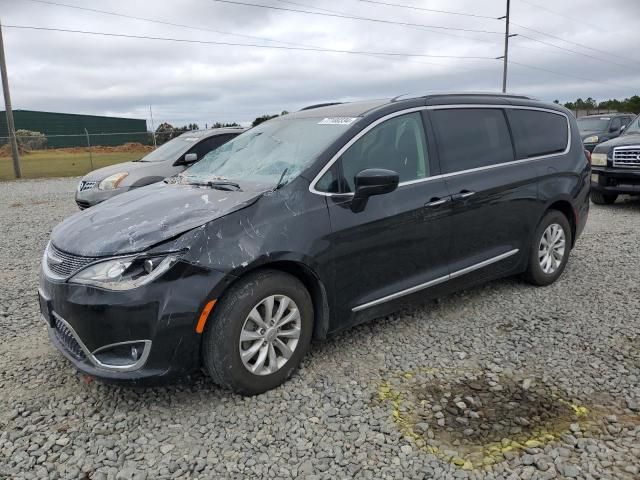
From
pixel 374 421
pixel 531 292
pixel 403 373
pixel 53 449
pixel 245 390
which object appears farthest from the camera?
pixel 531 292

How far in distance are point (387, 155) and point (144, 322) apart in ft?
6.66

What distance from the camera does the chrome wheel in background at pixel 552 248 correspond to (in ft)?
16.4

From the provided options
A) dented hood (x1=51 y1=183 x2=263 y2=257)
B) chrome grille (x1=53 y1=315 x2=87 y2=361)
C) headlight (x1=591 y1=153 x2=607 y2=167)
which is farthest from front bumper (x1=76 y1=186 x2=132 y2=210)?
headlight (x1=591 y1=153 x2=607 y2=167)

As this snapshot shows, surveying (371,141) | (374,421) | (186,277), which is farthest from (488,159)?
(186,277)

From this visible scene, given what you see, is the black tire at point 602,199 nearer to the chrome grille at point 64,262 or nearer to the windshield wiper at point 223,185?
the windshield wiper at point 223,185

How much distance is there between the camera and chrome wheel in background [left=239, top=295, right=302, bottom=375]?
307 cm

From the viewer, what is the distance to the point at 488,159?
444 centimetres

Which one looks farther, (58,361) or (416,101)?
(416,101)

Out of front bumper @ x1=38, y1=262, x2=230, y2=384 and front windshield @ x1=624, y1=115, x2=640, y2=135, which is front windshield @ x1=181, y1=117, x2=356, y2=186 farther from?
front windshield @ x1=624, y1=115, x2=640, y2=135

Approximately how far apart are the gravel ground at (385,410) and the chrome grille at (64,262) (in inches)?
31.5

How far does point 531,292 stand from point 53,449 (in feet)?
13.4

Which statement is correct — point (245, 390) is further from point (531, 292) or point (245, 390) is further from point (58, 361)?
point (531, 292)

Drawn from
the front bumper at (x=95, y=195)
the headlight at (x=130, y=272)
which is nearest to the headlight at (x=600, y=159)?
the front bumper at (x=95, y=195)

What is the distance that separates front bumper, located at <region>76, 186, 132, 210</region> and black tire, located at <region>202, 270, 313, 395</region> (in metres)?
5.91
